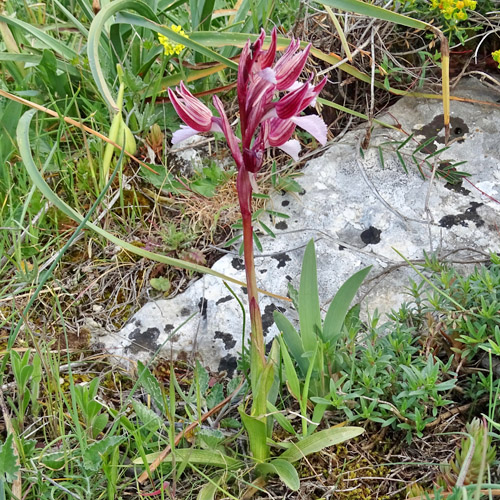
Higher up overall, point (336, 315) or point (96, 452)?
point (336, 315)

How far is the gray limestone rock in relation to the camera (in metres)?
1.83

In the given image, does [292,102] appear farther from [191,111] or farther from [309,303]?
[309,303]

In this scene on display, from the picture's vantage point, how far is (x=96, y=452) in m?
1.37

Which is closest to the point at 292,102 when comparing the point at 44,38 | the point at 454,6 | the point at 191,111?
the point at 191,111

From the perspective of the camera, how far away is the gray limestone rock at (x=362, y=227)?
1831 mm

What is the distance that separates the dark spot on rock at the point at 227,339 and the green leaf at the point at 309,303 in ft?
1.11

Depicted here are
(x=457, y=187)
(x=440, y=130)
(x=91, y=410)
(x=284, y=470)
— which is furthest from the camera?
(x=440, y=130)

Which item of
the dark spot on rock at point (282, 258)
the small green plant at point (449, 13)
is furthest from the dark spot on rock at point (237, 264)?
the small green plant at point (449, 13)

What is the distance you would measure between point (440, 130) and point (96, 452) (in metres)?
1.72

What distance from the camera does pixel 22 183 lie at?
2119 mm

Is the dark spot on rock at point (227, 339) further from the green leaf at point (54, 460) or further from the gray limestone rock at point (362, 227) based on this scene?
the green leaf at point (54, 460)

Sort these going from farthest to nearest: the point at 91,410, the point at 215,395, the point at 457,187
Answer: the point at 457,187 → the point at 215,395 → the point at 91,410

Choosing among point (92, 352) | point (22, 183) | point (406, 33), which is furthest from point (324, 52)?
point (92, 352)

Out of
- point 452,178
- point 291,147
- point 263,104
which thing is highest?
point 263,104
